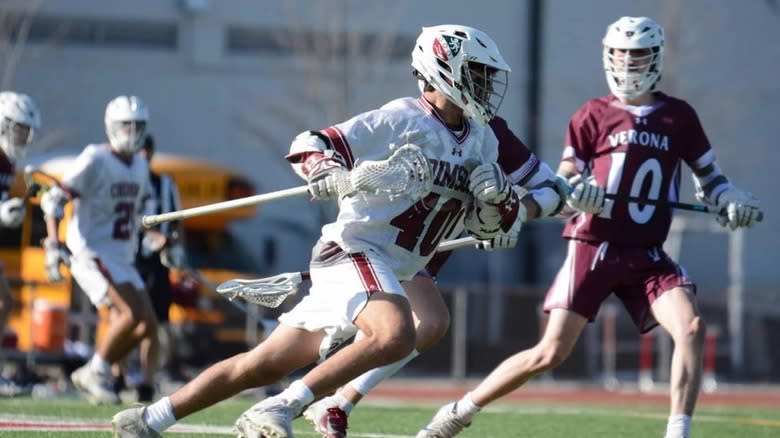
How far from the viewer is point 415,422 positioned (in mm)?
9695

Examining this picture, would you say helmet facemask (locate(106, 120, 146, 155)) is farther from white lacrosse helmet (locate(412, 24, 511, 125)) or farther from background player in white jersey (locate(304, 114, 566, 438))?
white lacrosse helmet (locate(412, 24, 511, 125))

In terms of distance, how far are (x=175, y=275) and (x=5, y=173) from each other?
4.38 meters

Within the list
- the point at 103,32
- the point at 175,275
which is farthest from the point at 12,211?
the point at 103,32

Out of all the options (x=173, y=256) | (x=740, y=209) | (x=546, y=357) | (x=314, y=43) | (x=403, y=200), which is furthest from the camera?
(x=314, y=43)

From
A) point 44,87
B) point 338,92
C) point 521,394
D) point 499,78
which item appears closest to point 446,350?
point 521,394

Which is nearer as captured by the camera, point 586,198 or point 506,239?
point 506,239

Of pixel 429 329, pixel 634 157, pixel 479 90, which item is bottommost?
pixel 429 329

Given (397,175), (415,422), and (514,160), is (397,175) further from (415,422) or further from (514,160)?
(415,422)

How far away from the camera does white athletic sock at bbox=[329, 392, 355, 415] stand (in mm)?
7816

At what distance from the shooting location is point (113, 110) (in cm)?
1244

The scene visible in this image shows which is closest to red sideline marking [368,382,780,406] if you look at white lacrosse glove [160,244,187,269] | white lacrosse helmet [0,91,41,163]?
white lacrosse glove [160,244,187,269]

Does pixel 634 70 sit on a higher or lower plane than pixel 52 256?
higher

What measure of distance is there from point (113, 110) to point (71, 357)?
522 cm

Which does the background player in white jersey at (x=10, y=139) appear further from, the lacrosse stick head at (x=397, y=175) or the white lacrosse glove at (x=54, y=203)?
the lacrosse stick head at (x=397, y=175)
